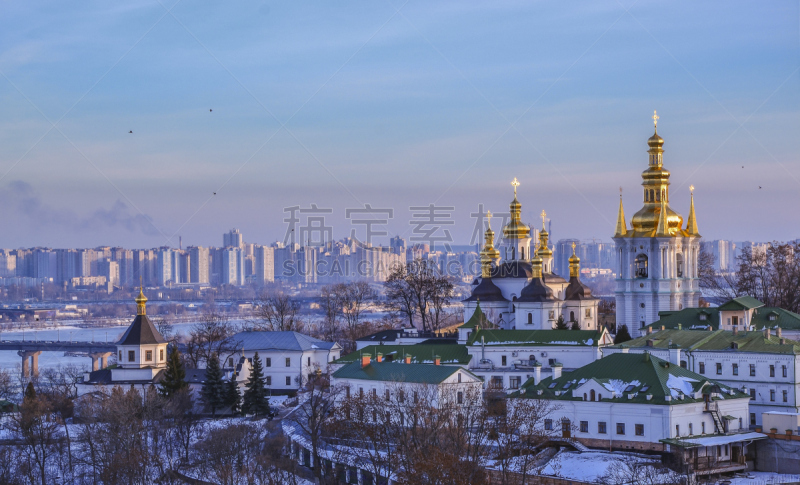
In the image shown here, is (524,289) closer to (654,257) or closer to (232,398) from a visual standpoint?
(654,257)

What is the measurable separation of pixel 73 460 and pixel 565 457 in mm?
13515

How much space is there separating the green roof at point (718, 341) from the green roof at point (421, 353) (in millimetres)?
5335

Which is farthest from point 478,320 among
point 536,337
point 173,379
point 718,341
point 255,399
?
point 173,379

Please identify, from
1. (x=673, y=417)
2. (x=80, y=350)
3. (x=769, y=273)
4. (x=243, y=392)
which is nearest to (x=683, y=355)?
(x=673, y=417)

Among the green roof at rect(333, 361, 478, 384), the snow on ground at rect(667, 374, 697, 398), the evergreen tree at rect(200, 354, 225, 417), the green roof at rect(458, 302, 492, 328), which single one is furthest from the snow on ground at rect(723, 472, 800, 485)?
the evergreen tree at rect(200, 354, 225, 417)

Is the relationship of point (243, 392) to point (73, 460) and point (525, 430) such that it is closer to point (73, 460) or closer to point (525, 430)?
point (73, 460)

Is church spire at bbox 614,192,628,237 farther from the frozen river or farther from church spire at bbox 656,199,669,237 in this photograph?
the frozen river

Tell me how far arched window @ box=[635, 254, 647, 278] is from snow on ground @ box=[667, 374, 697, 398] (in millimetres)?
20239

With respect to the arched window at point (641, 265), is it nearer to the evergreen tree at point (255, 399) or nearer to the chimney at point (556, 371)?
the chimney at point (556, 371)

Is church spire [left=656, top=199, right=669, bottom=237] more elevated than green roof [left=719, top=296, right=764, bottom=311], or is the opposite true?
church spire [left=656, top=199, right=669, bottom=237]

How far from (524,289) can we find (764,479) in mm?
18708

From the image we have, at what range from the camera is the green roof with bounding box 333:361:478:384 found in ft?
124

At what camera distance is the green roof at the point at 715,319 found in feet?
136

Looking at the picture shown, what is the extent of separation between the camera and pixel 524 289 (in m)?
48.8
